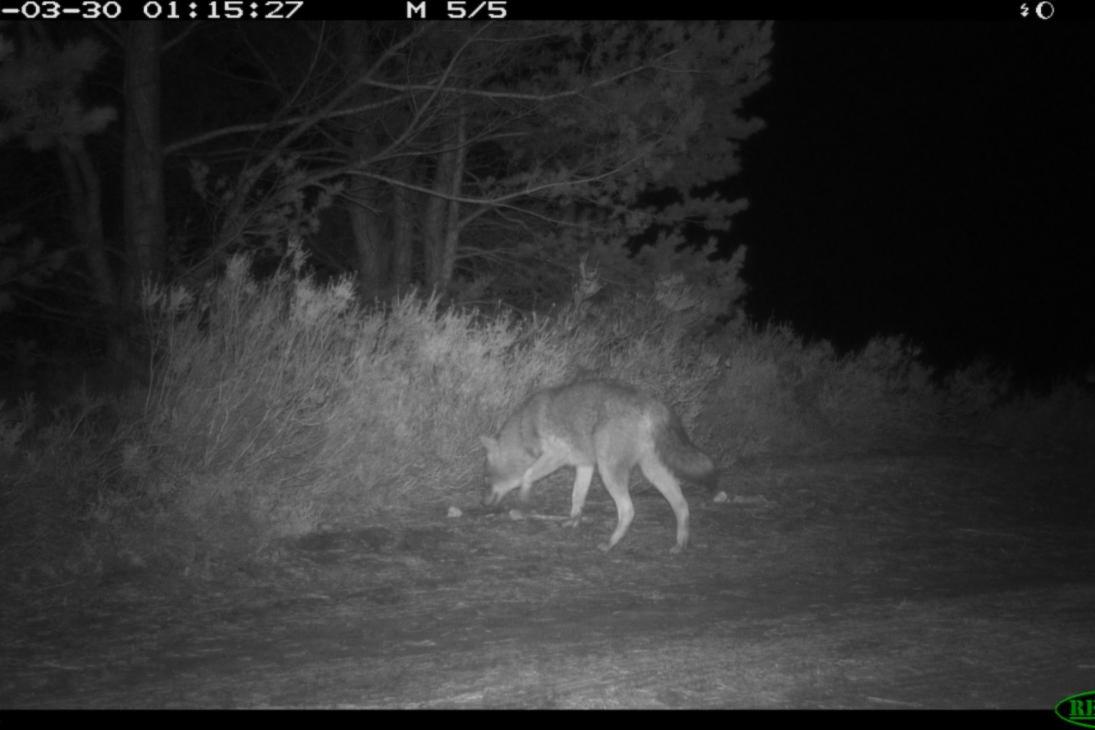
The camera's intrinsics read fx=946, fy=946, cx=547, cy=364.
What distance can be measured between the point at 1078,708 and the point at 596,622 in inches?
106

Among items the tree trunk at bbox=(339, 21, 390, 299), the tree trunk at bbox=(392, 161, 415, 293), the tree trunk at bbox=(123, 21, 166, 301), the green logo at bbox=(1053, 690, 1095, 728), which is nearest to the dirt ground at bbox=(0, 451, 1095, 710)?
the green logo at bbox=(1053, 690, 1095, 728)

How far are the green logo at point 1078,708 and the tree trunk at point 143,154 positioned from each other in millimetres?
Answer: 11136

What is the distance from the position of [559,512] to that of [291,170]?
707cm

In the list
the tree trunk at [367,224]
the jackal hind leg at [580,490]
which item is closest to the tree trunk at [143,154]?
the tree trunk at [367,224]

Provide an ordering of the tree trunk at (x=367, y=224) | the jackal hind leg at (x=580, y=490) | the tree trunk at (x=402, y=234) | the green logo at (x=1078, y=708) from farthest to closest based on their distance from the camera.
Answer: the tree trunk at (x=402, y=234), the tree trunk at (x=367, y=224), the jackal hind leg at (x=580, y=490), the green logo at (x=1078, y=708)

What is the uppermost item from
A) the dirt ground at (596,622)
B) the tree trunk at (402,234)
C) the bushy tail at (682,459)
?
the tree trunk at (402,234)

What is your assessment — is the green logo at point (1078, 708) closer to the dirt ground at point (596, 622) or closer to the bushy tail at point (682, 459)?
the dirt ground at point (596, 622)

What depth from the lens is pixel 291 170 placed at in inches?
539

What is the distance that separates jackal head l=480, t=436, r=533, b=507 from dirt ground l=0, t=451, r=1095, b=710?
1.31 feet

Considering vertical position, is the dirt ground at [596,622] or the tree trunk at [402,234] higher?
the tree trunk at [402,234]

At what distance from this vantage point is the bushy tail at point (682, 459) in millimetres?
8203

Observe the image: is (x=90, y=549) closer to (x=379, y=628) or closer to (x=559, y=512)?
(x=379, y=628)


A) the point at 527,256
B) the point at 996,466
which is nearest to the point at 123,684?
the point at 996,466

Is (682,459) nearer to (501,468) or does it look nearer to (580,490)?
(580,490)
